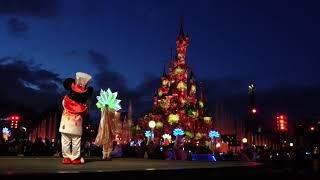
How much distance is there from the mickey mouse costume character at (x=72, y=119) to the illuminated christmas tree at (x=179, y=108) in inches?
3810

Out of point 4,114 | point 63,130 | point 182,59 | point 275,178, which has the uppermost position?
point 182,59

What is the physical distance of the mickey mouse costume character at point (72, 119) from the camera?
19.1 metres

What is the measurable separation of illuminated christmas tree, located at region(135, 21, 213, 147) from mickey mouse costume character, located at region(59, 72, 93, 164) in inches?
3810

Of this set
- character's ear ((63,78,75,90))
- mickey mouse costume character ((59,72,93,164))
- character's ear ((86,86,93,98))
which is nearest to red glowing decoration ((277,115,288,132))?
character's ear ((86,86,93,98))

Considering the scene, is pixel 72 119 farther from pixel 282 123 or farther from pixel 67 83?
pixel 282 123

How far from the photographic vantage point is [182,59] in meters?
137

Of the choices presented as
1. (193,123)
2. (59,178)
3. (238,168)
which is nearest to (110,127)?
(238,168)

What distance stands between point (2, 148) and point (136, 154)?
10.4m

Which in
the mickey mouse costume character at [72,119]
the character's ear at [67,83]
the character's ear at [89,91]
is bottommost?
the mickey mouse costume character at [72,119]

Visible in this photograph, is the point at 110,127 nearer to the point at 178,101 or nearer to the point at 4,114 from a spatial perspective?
the point at 4,114

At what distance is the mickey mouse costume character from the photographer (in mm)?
19078

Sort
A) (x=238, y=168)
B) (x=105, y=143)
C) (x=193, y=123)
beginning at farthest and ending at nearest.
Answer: (x=193, y=123) → (x=105, y=143) → (x=238, y=168)

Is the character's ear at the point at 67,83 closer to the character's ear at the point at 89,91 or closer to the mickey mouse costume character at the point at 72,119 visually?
the mickey mouse costume character at the point at 72,119

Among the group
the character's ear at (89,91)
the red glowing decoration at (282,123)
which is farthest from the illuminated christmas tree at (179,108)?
the character's ear at (89,91)
